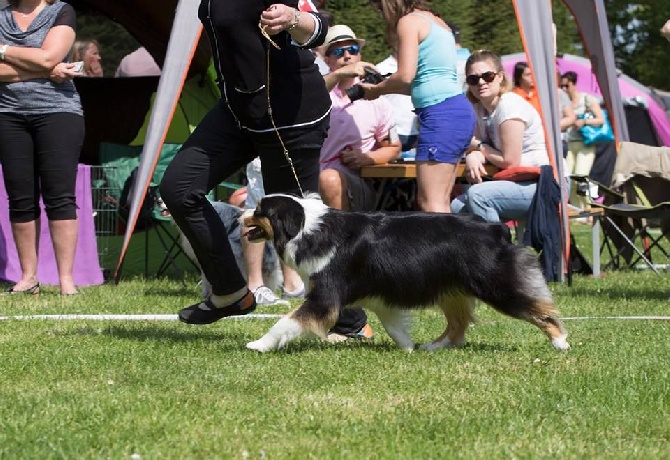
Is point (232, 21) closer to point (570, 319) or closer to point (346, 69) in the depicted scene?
point (346, 69)

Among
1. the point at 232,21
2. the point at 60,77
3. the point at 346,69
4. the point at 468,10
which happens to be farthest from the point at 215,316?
the point at 468,10

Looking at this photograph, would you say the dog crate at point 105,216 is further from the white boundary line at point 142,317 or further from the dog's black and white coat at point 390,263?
the dog's black and white coat at point 390,263

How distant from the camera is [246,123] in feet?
15.7

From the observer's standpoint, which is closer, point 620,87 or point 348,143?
point 348,143

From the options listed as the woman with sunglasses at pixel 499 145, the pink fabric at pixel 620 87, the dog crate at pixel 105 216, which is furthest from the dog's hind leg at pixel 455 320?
the pink fabric at pixel 620 87

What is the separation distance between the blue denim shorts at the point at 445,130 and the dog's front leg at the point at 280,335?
7.07ft

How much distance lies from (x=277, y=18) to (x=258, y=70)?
32 centimetres

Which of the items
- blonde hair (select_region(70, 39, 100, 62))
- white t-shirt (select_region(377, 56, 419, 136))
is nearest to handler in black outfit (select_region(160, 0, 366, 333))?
white t-shirt (select_region(377, 56, 419, 136))

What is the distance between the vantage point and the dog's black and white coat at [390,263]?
4770mm

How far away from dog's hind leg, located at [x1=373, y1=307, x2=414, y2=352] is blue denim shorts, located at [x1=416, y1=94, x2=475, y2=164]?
5.91ft

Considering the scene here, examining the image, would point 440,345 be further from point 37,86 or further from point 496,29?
point 496,29

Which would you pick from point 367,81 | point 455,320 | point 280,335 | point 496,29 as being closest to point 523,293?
point 455,320

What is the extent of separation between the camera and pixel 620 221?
10.1 m

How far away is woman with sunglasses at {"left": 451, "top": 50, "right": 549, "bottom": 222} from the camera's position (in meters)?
8.03
